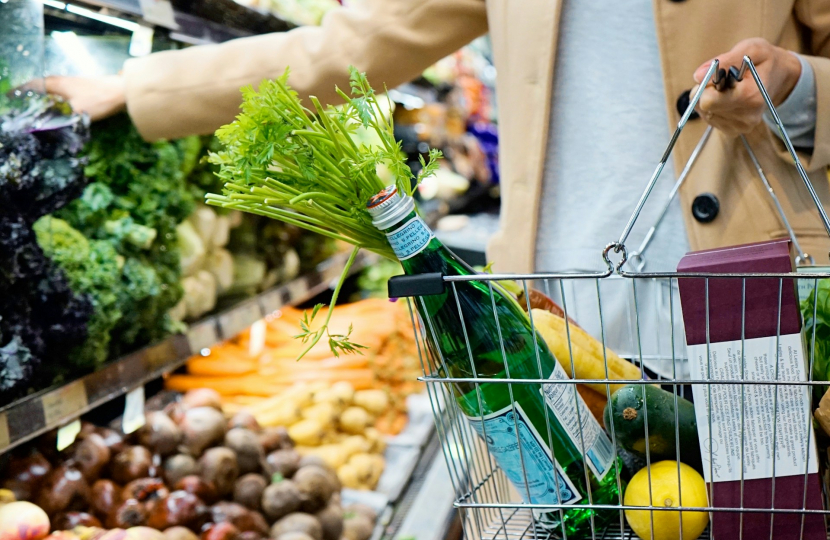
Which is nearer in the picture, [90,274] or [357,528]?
[90,274]

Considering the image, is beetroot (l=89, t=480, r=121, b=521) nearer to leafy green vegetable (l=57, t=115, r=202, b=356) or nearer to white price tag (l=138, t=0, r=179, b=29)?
leafy green vegetable (l=57, t=115, r=202, b=356)

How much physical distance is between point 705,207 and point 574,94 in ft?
1.02

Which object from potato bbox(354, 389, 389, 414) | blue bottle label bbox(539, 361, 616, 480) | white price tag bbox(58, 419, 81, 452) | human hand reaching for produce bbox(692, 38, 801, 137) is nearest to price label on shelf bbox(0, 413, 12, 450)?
white price tag bbox(58, 419, 81, 452)

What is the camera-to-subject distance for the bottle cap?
0.62m

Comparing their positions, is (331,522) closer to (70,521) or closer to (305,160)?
(70,521)

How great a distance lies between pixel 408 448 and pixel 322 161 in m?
1.65

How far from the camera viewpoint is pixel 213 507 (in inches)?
57.1

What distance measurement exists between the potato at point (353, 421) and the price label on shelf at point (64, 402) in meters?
1.00

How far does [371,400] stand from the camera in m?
2.21

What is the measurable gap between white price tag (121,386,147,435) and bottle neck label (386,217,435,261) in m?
1.01

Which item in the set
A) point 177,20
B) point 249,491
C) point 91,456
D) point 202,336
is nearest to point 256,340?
point 202,336

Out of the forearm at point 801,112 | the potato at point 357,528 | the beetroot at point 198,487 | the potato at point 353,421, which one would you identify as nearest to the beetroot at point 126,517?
the beetroot at point 198,487

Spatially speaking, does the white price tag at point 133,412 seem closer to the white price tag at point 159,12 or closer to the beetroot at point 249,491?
the beetroot at point 249,491

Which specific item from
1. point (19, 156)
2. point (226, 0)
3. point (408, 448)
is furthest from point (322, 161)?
point (408, 448)
